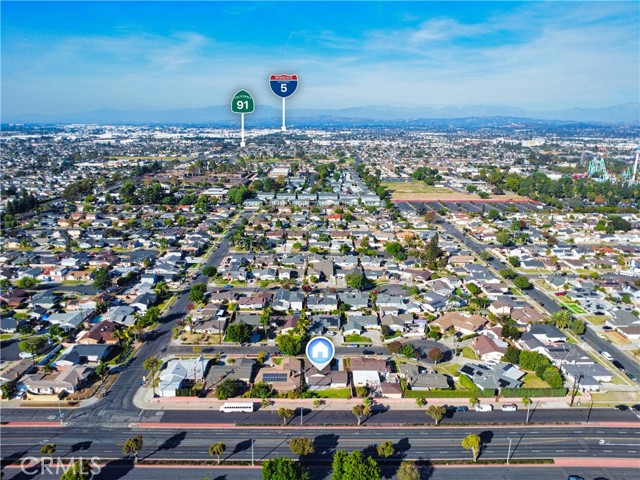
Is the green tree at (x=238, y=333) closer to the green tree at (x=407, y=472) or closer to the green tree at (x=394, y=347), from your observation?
the green tree at (x=394, y=347)

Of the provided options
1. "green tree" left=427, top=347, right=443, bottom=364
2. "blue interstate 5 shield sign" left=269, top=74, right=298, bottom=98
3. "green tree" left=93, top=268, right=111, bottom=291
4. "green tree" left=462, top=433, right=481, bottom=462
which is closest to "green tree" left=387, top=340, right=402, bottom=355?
"green tree" left=427, top=347, right=443, bottom=364

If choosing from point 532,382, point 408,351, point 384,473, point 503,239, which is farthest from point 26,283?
point 503,239

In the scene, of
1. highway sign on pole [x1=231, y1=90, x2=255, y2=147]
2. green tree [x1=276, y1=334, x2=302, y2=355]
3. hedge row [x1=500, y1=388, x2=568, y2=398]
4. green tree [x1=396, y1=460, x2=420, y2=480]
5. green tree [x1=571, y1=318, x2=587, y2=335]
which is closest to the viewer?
highway sign on pole [x1=231, y1=90, x2=255, y2=147]

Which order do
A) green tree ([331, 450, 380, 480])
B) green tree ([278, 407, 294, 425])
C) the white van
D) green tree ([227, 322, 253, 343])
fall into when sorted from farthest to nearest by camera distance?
green tree ([227, 322, 253, 343])
the white van
green tree ([278, 407, 294, 425])
green tree ([331, 450, 380, 480])

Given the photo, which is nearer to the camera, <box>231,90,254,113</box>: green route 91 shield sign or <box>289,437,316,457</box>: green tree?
<box>231,90,254,113</box>: green route 91 shield sign

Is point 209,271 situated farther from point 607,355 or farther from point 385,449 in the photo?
point 607,355

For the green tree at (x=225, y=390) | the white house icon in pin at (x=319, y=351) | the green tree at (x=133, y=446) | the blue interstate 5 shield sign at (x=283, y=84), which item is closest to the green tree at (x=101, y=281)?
the green tree at (x=225, y=390)

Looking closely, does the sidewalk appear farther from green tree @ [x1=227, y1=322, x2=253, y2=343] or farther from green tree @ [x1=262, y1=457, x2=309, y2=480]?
green tree @ [x1=227, y1=322, x2=253, y2=343]
